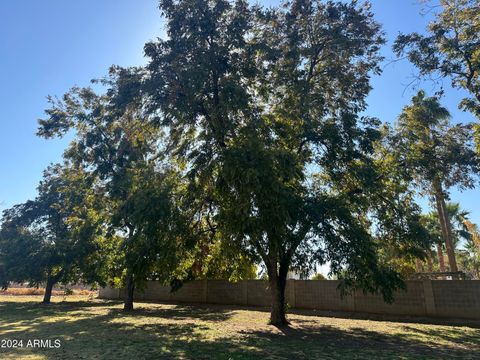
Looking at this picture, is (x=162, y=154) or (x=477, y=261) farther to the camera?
(x=477, y=261)

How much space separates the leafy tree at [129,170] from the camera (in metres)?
12.6

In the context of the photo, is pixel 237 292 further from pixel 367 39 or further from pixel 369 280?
pixel 367 39

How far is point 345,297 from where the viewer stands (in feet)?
62.3

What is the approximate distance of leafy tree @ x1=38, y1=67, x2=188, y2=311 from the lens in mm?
12578

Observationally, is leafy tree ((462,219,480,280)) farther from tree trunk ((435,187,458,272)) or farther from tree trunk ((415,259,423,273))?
tree trunk ((435,187,458,272))

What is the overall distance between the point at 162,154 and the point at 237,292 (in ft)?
44.2

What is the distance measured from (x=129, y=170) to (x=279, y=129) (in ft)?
32.7

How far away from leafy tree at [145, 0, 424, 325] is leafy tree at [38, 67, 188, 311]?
1141mm

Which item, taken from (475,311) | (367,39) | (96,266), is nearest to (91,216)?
(96,266)

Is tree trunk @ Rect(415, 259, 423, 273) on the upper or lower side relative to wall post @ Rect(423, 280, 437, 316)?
upper

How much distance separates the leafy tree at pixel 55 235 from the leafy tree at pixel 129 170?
7.50ft

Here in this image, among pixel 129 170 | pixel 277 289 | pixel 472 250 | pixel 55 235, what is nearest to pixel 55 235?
pixel 55 235

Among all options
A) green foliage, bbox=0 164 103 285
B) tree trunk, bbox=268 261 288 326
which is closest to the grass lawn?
tree trunk, bbox=268 261 288 326

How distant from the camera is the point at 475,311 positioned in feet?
49.6
